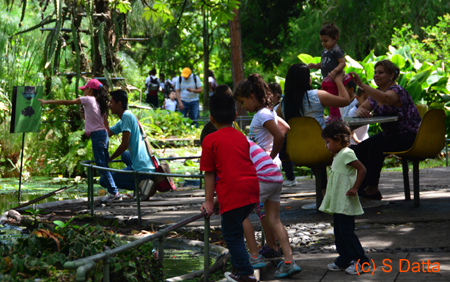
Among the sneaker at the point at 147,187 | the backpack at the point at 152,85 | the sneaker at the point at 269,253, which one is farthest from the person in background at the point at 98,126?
the backpack at the point at 152,85

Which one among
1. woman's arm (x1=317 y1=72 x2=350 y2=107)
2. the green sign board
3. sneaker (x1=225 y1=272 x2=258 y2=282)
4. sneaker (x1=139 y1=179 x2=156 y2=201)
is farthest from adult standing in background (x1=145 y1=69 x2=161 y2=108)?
sneaker (x1=225 y1=272 x2=258 y2=282)

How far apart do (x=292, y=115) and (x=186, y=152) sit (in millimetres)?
7863

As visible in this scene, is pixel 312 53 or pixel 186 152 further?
pixel 312 53

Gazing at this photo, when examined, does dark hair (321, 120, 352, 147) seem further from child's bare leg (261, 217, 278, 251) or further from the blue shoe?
the blue shoe

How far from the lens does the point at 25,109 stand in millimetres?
8391

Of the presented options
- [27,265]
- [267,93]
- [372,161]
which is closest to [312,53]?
[372,161]

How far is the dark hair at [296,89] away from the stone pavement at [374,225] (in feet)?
3.92

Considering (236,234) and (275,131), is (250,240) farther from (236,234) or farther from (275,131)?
(275,131)

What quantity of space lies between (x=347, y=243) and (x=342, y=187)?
0.43m

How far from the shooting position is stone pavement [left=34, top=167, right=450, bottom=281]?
158 inches

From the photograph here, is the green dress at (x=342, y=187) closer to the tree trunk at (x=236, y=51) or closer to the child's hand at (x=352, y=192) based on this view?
the child's hand at (x=352, y=192)

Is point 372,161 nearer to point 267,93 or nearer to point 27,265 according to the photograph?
point 267,93

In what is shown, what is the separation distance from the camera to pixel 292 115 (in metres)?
5.99

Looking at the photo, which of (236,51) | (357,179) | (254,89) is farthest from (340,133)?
(236,51)
